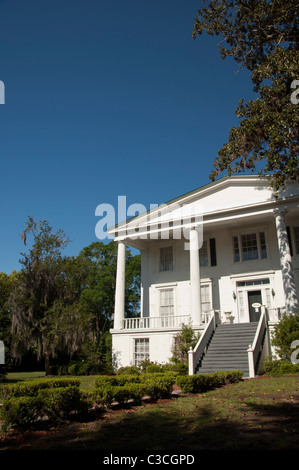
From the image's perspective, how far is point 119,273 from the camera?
77.5ft

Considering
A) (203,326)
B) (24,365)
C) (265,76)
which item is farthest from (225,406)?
(24,365)

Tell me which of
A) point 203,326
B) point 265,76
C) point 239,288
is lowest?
point 203,326

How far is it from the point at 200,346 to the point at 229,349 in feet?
4.53

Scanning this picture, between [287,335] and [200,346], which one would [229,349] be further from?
[287,335]

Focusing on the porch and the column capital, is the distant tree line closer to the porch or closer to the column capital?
the porch

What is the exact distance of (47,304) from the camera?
81.5ft

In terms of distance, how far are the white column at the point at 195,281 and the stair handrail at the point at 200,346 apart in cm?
84

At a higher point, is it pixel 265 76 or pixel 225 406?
pixel 265 76

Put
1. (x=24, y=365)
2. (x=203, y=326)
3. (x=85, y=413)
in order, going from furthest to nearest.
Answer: (x=24, y=365)
(x=203, y=326)
(x=85, y=413)

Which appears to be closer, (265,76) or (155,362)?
(265,76)

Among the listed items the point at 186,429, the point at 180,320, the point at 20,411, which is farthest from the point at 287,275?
the point at 20,411
